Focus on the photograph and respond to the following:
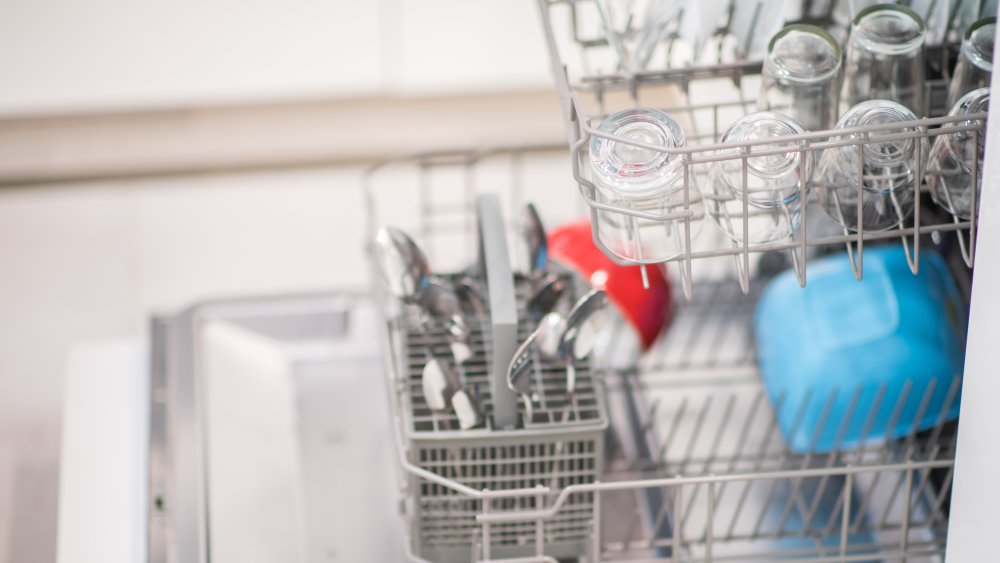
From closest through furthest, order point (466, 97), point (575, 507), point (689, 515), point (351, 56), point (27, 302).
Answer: point (575, 507) → point (689, 515) → point (27, 302) → point (351, 56) → point (466, 97)

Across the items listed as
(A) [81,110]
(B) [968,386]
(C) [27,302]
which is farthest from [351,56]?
(B) [968,386]

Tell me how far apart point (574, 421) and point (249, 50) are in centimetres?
141

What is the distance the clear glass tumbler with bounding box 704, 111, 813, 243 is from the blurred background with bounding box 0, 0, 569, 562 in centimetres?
110

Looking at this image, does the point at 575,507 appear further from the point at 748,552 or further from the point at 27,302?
the point at 27,302

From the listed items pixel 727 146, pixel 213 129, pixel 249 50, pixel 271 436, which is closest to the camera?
pixel 727 146

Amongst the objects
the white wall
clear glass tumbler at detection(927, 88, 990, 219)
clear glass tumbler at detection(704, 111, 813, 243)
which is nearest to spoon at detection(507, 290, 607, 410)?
clear glass tumbler at detection(704, 111, 813, 243)

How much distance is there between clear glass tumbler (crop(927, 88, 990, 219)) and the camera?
2.11 feet

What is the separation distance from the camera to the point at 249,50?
77.5 inches

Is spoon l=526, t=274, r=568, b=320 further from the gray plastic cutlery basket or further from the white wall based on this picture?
the white wall

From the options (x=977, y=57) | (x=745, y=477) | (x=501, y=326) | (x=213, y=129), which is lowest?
(x=745, y=477)

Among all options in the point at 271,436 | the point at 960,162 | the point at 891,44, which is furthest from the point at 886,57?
the point at 271,436

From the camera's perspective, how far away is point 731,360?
1.02m

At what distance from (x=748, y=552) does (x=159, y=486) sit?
0.42 metres

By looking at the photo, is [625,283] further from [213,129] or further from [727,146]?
[213,129]
